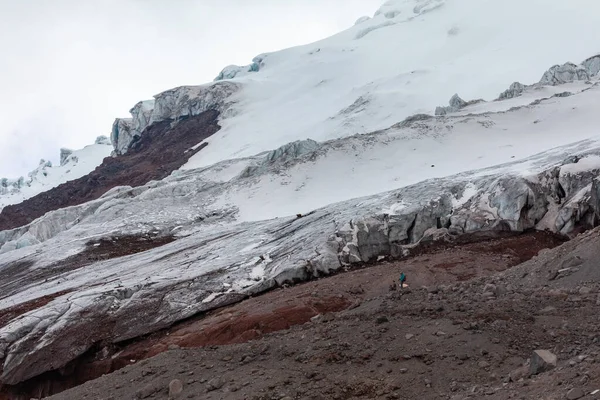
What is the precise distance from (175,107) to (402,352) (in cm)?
9151

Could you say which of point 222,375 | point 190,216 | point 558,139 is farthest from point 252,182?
point 222,375

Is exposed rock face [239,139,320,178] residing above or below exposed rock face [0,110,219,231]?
below

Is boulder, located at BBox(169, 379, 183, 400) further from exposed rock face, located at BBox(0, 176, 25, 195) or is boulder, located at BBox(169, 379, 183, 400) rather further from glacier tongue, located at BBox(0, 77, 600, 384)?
exposed rock face, located at BBox(0, 176, 25, 195)

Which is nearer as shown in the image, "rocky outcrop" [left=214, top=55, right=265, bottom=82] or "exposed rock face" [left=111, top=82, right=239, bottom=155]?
"exposed rock face" [left=111, top=82, right=239, bottom=155]

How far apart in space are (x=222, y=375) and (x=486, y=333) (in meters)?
5.60

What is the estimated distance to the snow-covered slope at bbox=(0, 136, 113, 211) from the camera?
94875 mm

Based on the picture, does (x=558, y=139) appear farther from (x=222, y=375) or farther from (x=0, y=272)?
(x=0, y=272)

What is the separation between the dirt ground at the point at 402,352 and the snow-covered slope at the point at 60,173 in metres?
89.4

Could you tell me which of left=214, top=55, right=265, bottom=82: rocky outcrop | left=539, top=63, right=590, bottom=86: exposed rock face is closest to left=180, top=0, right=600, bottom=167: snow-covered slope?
left=214, top=55, right=265, bottom=82: rocky outcrop

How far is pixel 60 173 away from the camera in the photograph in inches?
4281

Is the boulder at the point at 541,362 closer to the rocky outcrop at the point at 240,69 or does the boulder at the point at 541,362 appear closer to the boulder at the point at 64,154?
the rocky outcrop at the point at 240,69

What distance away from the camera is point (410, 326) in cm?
1042

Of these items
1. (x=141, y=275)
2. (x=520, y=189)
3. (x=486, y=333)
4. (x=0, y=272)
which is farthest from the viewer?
(x=0, y=272)

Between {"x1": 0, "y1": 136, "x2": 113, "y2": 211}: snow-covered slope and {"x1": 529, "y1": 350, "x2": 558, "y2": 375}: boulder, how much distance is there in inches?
3820
